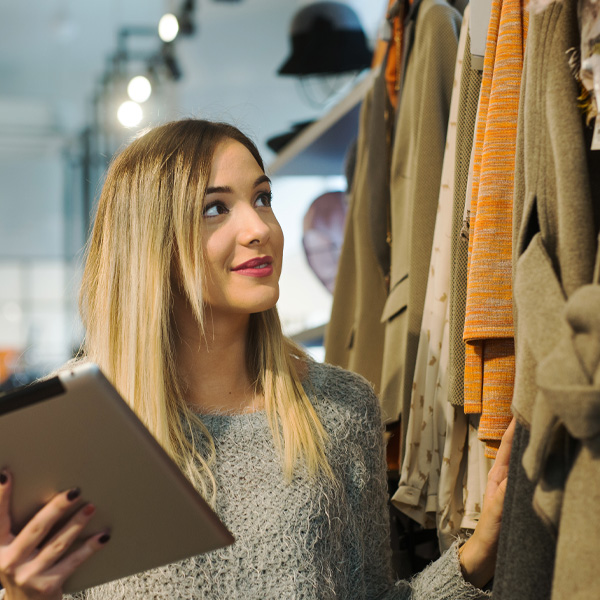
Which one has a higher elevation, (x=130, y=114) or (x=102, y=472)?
(x=130, y=114)

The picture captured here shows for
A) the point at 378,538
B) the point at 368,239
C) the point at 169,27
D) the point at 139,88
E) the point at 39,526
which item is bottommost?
the point at 378,538

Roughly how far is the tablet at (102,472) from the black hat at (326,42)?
1997mm

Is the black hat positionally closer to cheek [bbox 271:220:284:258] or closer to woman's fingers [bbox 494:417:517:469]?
cheek [bbox 271:220:284:258]

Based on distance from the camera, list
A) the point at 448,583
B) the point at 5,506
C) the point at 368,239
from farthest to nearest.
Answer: the point at 368,239, the point at 448,583, the point at 5,506

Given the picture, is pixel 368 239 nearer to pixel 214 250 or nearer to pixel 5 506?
pixel 214 250

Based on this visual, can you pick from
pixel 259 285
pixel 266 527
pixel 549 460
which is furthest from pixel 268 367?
pixel 549 460

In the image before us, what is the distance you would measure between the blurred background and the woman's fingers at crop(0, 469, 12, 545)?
6.51ft

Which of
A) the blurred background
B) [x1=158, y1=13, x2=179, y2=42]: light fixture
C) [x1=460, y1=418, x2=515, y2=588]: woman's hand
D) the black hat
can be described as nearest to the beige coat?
[x1=460, y1=418, x2=515, y2=588]: woman's hand

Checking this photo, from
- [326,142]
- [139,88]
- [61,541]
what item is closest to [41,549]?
[61,541]

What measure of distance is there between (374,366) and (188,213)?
0.69m

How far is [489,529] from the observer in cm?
100

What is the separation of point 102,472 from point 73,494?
4cm

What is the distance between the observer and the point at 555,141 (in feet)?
2.45

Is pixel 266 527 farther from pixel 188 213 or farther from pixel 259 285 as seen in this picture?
pixel 188 213
